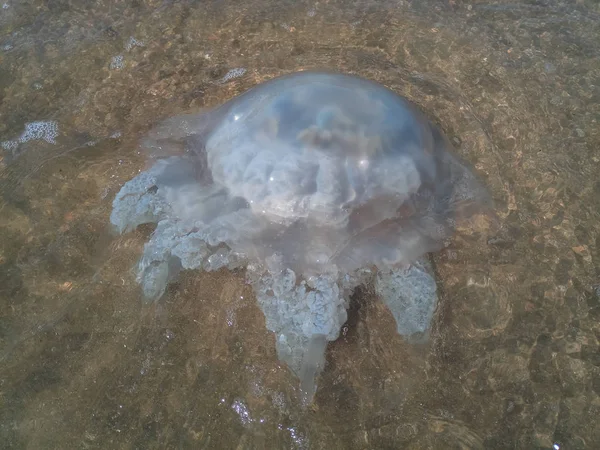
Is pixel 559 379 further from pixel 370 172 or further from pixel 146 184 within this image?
pixel 146 184

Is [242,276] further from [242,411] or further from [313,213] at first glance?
[242,411]

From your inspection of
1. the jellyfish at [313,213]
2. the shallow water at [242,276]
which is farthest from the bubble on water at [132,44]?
the jellyfish at [313,213]

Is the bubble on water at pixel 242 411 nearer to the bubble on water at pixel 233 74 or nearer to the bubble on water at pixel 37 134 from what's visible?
the bubble on water at pixel 37 134

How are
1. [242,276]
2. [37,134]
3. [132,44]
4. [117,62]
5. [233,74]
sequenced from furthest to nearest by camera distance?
[132,44]
[117,62]
[233,74]
[37,134]
[242,276]

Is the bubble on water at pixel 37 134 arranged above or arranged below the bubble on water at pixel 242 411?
above

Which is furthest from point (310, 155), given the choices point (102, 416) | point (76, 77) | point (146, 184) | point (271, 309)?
point (76, 77)

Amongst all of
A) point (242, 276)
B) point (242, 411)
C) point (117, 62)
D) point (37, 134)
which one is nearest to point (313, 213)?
point (242, 276)

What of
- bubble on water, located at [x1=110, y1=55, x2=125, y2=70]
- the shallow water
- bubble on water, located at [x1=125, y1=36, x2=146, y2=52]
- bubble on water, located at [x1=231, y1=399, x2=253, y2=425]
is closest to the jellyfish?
the shallow water
